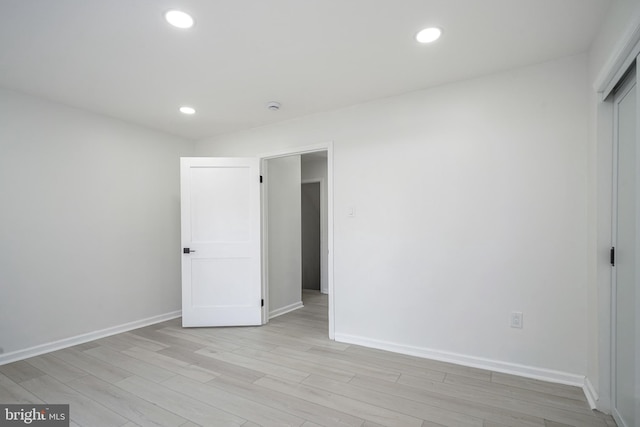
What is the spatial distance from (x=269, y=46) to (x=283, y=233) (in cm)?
269

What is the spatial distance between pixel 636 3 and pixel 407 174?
5.71ft

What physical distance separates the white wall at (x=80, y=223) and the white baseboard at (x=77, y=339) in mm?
34

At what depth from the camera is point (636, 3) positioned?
1.40 meters

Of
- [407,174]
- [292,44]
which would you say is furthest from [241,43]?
[407,174]

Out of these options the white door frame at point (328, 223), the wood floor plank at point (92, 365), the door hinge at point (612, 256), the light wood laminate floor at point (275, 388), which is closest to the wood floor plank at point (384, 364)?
the light wood laminate floor at point (275, 388)

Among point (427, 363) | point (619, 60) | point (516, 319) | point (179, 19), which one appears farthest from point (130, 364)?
point (619, 60)

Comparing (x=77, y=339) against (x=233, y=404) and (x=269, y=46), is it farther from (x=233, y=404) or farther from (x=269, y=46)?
(x=269, y=46)

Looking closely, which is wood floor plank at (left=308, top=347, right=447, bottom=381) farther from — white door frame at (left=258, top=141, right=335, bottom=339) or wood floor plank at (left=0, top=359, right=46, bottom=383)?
wood floor plank at (left=0, top=359, right=46, bottom=383)

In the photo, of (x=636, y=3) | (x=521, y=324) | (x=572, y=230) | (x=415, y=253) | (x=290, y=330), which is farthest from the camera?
(x=290, y=330)

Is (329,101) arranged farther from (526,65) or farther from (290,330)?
(290,330)

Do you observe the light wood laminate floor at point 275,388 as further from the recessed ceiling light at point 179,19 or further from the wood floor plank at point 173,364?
the recessed ceiling light at point 179,19

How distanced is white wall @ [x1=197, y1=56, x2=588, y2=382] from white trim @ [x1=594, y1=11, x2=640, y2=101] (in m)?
0.41

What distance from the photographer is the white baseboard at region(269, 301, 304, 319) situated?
422cm

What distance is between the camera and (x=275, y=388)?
2338 mm
